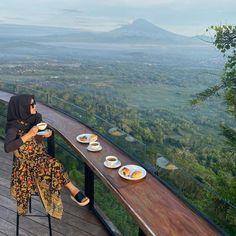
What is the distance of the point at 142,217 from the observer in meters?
2.11

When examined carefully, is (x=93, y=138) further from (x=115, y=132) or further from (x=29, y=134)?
(x=29, y=134)

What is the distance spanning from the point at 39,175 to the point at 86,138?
680mm

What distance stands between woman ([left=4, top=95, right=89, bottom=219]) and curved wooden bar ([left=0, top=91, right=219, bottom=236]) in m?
0.33

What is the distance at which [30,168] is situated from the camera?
2951 millimetres

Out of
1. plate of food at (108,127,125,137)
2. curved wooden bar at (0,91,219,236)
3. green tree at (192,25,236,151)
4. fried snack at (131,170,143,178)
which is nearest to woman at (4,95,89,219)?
curved wooden bar at (0,91,219,236)

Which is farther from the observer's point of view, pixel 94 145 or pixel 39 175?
pixel 94 145

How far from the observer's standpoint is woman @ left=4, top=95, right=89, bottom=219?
114 inches

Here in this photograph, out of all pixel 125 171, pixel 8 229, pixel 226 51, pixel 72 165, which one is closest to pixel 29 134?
pixel 125 171

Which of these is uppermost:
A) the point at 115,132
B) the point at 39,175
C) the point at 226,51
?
the point at 226,51

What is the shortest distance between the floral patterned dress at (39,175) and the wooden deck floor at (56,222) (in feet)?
1.45

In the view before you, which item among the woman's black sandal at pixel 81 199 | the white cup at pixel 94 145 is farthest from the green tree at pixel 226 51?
the woman's black sandal at pixel 81 199

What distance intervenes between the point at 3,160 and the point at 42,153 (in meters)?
2.22

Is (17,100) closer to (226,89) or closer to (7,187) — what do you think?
(7,187)

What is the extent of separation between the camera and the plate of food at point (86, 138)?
3393mm
